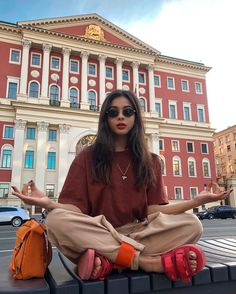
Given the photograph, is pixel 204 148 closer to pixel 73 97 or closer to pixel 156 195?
pixel 73 97

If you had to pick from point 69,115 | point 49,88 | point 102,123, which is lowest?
point 102,123

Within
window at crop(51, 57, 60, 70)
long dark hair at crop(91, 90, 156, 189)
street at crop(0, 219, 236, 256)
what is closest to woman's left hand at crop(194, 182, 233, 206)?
long dark hair at crop(91, 90, 156, 189)

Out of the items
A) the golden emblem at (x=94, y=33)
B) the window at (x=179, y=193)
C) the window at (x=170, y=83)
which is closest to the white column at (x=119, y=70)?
the golden emblem at (x=94, y=33)

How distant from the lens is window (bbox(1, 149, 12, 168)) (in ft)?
85.7

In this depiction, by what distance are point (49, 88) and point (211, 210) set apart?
21.0m

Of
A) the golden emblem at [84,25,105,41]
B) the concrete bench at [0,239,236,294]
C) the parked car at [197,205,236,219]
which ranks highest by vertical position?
the golden emblem at [84,25,105,41]

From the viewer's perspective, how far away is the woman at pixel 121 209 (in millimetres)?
1715

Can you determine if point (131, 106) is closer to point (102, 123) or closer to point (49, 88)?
point (102, 123)

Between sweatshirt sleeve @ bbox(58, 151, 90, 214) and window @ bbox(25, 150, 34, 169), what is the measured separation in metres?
26.0

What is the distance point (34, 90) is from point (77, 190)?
29353 mm

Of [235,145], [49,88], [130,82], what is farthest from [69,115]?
[235,145]

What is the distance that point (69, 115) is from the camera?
29328 mm

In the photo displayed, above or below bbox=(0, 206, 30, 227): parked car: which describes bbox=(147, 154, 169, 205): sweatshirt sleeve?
above

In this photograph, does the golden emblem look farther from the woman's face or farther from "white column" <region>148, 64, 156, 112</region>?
the woman's face
